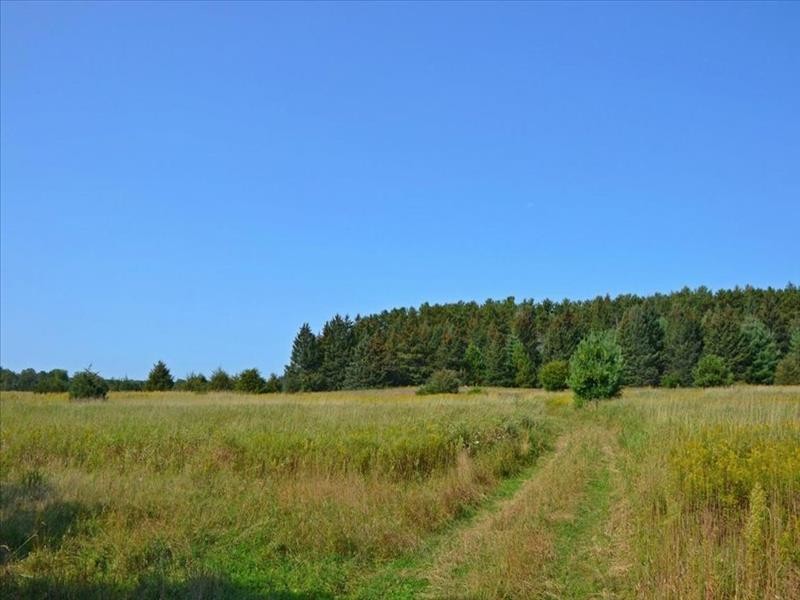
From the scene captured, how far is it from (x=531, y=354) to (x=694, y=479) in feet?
259

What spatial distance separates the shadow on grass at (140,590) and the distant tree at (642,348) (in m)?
73.7

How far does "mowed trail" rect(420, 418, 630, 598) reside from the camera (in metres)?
5.71

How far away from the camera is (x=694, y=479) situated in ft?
21.8

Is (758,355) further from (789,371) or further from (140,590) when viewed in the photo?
(140,590)

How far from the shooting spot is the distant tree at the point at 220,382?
60.6 meters

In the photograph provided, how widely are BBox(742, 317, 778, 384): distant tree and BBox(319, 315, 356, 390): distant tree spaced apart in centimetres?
5109

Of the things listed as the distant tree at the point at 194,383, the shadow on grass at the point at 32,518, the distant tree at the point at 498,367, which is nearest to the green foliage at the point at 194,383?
the distant tree at the point at 194,383

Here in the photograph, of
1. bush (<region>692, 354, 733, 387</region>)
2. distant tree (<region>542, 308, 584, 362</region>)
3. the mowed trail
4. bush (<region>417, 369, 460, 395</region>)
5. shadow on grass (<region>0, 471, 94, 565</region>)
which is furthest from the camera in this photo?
distant tree (<region>542, 308, 584, 362</region>)

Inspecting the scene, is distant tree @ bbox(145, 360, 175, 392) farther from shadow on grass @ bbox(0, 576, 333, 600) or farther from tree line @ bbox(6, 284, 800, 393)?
shadow on grass @ bbox(0, 576, 333, 600)

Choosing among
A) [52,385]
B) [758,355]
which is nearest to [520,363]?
[758,355]

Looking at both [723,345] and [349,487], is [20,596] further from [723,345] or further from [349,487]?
[723,345]

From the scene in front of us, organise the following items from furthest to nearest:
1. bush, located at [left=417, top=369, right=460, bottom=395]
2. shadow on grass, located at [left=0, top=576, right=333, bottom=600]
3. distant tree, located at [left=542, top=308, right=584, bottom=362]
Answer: distant tree, located at [left=542, top=308, right=584, bottom=362]
bush, located at [left=417, top=369, right=460, bottom=395]
shadow on grass, located at [left=0, top=576, right=333, bottom=600]

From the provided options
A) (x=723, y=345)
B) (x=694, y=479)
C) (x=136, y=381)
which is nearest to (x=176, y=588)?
A: (x=694, y=479)

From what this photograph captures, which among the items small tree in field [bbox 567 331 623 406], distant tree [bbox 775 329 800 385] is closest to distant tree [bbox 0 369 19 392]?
small tree in field [bbox 567 331 623 406]
